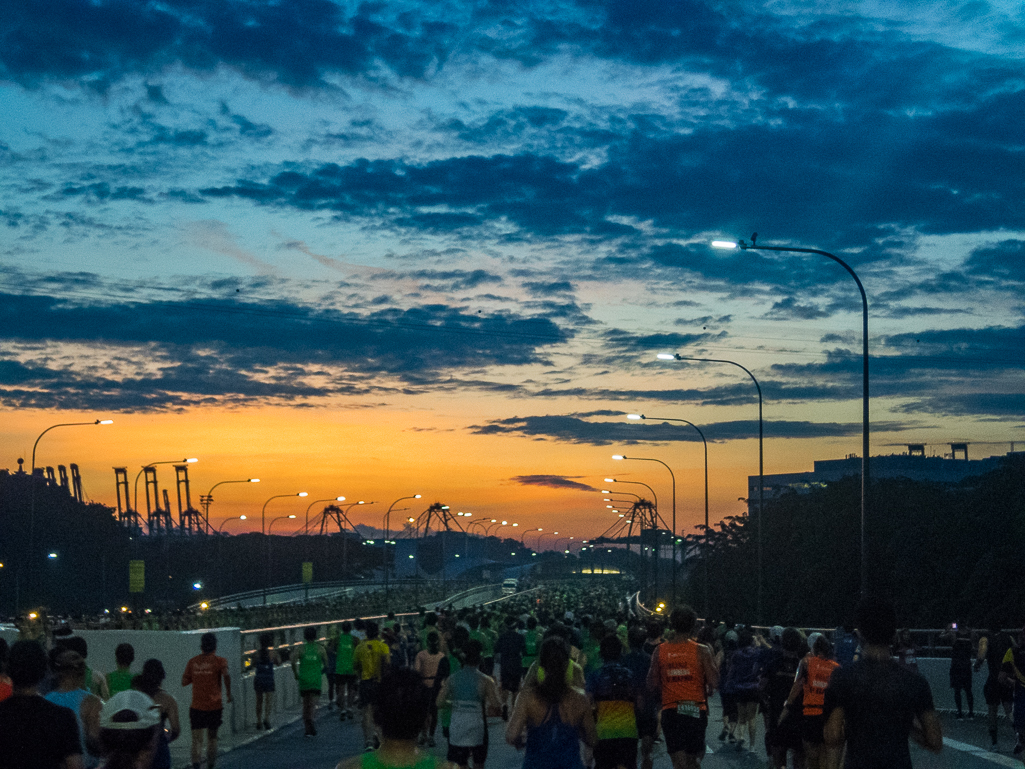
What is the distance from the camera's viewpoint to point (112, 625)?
32.9m

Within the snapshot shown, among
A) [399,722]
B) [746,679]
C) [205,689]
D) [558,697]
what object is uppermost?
[399,722]

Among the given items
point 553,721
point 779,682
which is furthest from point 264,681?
point 553,721

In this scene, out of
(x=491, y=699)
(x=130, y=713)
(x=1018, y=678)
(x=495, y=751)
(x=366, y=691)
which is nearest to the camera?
(x=130, y=713)

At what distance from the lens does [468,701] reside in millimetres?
10477

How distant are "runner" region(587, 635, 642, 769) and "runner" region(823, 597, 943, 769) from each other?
330 cm

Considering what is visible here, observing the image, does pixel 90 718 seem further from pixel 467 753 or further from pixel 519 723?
pixel 467 753

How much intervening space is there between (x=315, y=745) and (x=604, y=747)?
29.6 ft

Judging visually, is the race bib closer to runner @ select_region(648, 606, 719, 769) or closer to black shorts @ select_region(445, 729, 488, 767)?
runner @ select_region(648, 606, 719, 769)

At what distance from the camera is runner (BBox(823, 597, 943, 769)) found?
21.5 feet

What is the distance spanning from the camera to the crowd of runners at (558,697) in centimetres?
627

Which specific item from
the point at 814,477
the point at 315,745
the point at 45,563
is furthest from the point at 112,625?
the point at 814,477

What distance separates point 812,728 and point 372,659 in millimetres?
8915

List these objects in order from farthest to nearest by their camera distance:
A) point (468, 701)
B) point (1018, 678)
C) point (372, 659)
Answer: point (372, 659) < point (1018, 678) < point (468, 701)

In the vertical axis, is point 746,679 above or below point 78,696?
below
